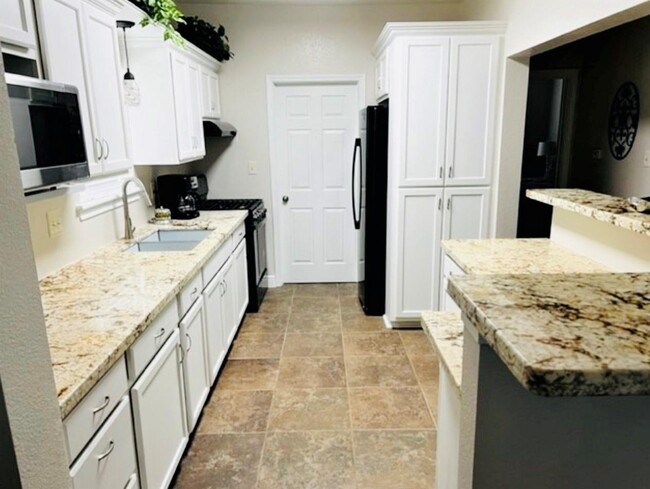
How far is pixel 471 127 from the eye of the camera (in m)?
3.36

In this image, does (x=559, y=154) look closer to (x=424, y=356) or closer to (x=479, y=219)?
(x=479, y=219)

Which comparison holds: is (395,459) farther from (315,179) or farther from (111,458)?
(315,179)

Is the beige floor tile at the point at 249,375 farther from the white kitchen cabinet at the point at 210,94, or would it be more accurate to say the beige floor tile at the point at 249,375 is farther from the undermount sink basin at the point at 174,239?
the white kitchen cabinet at the point at 210,94

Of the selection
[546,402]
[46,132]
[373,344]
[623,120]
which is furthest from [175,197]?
[623,120]

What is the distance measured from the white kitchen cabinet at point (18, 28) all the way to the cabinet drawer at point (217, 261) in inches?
51.9

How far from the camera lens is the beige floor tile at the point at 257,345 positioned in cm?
329

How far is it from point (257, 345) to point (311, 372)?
59 centimetres

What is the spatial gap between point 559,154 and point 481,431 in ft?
17.1

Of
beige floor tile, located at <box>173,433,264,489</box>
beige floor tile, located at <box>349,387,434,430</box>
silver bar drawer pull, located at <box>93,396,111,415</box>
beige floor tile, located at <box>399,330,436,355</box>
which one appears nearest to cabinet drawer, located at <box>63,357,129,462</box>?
silver bar drawer pull, located at <box>93,396,111,415</box>

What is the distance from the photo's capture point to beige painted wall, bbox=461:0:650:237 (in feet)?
7.34

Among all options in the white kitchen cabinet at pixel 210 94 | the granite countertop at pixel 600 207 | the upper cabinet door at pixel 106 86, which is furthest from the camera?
the white kitchen cabinet at pixel 210 94

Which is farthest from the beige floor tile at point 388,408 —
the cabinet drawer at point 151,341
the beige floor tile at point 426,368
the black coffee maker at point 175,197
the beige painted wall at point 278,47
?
the beige painted wall at point 278,47

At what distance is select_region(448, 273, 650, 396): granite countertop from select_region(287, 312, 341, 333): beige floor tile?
2.82m

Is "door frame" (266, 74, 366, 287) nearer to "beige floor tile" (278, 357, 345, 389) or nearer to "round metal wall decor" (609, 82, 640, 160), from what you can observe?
"beige floor tile" (278, 357, 345, 389)
